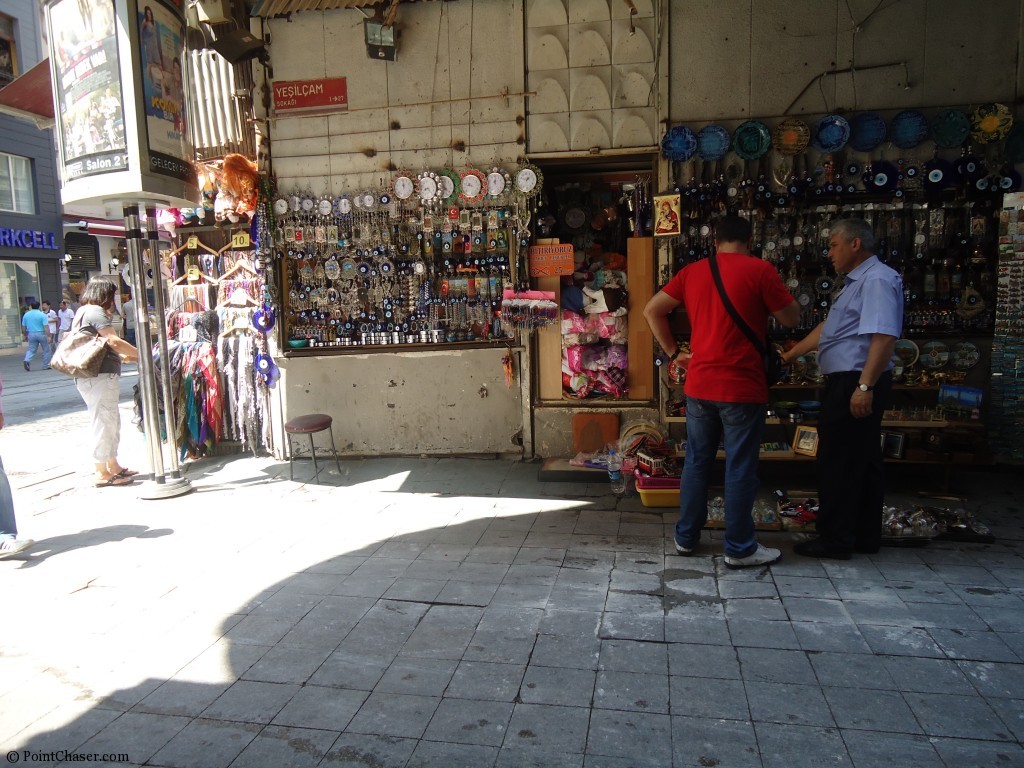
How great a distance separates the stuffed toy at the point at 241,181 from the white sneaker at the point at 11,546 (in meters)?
3.29

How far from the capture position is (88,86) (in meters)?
5.10

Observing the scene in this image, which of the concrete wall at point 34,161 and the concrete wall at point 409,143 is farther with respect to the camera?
the concrete wall at point 34,161

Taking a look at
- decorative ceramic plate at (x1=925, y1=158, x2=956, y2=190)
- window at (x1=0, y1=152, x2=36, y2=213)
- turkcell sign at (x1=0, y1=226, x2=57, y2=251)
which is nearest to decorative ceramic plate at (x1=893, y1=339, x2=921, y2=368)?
decorative ceramic plate at (x1=925, y1=158, x2=956, y2=190)

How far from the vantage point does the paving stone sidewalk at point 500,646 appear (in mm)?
2512

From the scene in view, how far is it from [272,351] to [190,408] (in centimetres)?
95

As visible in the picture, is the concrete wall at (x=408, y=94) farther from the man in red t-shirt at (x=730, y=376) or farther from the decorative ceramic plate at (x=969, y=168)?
the decorative ceramic plate at (x=969, y=168)

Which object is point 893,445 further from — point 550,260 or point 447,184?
point 447,184

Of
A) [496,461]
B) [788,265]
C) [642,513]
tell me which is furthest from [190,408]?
[788,265]

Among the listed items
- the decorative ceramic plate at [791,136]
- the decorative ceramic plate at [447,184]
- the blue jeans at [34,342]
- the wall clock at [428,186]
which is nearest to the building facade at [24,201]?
the blue jeans at [34,342]

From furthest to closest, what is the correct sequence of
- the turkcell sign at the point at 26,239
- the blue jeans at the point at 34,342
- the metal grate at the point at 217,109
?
the turkcell sign at the point at 26,239
the blue jeans at the point at 34,342
the metal grate at the point at 217,109

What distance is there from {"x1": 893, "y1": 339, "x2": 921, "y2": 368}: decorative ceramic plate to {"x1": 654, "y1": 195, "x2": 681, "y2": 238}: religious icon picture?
6.15 feet

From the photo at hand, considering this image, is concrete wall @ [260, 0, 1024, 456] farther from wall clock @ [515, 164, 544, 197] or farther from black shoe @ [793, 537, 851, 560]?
black shoe @ [793, 537, 851, 560]

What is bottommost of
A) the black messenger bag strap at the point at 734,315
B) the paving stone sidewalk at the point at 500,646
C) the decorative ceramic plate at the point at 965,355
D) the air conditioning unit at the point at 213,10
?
the paving stone sidewalk at the point at 500,646

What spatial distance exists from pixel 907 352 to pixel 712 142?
85.4 inches
